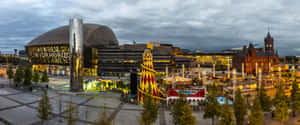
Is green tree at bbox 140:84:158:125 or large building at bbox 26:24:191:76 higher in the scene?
large building at bbox 26:24:191:76

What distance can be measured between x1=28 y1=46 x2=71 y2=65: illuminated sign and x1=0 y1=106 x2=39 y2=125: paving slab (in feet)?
214

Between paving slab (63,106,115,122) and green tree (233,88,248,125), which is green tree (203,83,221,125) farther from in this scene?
paving slab (63,106,115,122)

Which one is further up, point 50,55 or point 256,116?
point 50,55

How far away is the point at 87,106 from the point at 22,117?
9.43 m

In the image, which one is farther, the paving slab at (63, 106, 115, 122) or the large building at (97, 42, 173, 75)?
A: the large building at (97, 42, 173, 75)

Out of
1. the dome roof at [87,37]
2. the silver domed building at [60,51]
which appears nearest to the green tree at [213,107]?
the silver domed building at [60,51]

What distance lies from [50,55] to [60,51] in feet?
26.8

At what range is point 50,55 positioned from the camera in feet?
305

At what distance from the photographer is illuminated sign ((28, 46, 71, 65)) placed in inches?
3509

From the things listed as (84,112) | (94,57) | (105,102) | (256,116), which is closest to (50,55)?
(94,57)

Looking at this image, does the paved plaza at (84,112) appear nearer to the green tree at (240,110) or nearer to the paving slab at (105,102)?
the paving slab at (105,102)

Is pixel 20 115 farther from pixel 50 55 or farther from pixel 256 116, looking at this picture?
pixel 50 55

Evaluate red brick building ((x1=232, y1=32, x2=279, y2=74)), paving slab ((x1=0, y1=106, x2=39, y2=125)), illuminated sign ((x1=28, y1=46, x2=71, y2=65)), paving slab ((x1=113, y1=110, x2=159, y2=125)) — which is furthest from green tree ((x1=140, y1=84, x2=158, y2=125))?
red brick building ((x1=232, y1=32, x2=279, y2=74))

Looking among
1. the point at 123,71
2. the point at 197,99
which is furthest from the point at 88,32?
the point at 197,99
